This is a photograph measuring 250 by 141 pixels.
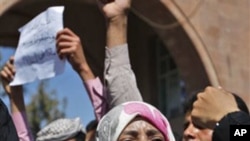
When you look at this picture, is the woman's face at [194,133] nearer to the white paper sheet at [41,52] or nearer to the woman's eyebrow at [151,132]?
the woman's eyebrow at [151,132]

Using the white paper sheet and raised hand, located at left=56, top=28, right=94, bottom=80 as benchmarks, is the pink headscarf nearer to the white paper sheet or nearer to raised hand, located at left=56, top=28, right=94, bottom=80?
raised hand, located at left=56, top=28, right=94, bottom=80

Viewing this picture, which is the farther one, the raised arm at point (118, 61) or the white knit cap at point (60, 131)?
the white knit cap at point (60, 131)

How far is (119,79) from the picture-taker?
3328mm

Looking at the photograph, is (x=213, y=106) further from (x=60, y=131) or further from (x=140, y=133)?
(x=60, y=131)

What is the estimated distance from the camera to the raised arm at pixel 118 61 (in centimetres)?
332

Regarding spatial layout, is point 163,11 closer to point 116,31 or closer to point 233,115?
point 116,31

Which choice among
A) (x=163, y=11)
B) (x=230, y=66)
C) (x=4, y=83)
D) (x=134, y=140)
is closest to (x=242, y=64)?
(x=230, y=66)

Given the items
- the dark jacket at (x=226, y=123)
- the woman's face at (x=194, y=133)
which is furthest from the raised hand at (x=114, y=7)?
the dark jacket at (x=226, y=123)

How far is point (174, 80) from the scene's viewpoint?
12570mm

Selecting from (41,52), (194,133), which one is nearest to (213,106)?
(194,133)

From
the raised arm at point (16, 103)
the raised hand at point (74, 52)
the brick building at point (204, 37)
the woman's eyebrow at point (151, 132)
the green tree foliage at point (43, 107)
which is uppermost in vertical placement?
the raised hand at point (74, 52)

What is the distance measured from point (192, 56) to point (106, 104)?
7188 millimetres

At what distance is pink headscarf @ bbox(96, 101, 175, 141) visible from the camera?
299 cm

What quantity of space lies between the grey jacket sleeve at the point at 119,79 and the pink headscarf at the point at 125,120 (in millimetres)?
228
